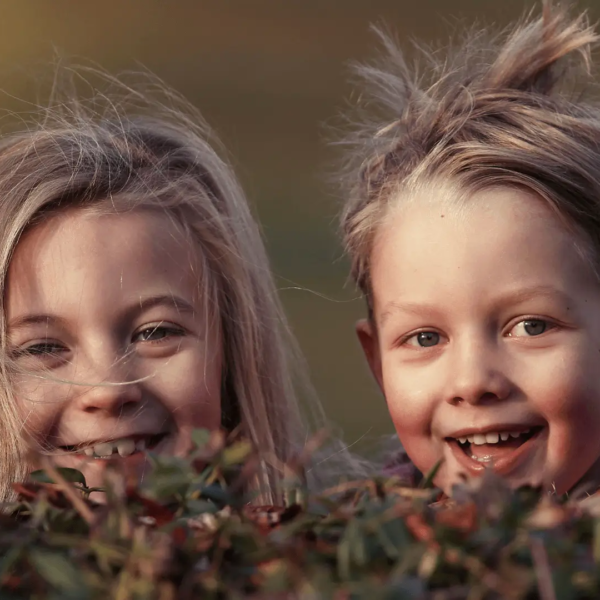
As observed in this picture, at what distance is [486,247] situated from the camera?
173 centimetres

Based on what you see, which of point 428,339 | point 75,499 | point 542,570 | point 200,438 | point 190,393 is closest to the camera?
point 542,570

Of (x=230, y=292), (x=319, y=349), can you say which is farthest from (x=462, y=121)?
(x=319, y=349)

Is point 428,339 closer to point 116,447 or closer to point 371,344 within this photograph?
point 371,344

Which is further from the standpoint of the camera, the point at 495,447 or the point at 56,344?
the point at 56,344

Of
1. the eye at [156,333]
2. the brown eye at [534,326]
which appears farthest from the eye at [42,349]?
the brown eye at [534,326]

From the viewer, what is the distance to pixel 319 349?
5.37m

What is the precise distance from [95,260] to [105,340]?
15cm

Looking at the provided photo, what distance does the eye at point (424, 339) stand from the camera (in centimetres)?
180

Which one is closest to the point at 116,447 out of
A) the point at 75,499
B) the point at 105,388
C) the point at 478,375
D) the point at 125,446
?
the point at 125,446

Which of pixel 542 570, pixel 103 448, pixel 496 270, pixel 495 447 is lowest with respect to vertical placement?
pixel 542 570

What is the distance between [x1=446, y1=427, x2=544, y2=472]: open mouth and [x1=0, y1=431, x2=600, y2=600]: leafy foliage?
979mm

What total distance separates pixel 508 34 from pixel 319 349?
3255 millimetres

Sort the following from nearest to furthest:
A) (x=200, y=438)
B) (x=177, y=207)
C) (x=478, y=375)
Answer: (x=200, y=438) → (x=478, y=375) → (x=177, y=207)

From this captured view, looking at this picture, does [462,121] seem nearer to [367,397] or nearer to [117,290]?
[117,290]
